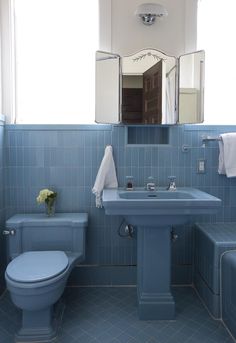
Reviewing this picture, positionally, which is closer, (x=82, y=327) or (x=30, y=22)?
(x=82, y=327)

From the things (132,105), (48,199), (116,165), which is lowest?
(48,199)

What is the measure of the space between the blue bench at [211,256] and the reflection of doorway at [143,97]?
925mm

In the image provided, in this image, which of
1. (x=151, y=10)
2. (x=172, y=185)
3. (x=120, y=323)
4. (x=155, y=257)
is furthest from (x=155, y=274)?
(x=151, y=10)

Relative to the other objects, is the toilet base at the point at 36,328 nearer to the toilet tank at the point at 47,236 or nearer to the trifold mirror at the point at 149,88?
the toilet tank at the point at 47,236

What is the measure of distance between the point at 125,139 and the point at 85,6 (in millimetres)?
1111

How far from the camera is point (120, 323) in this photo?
195 cm

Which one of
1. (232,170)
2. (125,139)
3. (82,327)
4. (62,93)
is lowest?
(82,327)

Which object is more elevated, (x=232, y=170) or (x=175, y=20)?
(x=175, y=20)

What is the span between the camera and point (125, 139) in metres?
2.37

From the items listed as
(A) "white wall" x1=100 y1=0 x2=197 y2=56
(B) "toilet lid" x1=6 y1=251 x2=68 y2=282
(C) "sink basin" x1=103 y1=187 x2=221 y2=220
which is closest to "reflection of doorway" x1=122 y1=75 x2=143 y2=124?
(A) "white wall" x1=100 y1=0 x2=197 y2=56

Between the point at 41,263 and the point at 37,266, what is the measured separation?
43 mm

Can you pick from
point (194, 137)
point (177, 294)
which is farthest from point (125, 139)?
point (177, 294)

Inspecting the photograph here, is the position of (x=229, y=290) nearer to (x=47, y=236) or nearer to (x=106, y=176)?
(x=106, y=176)

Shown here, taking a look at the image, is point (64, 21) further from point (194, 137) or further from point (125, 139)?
point (194, 137)
